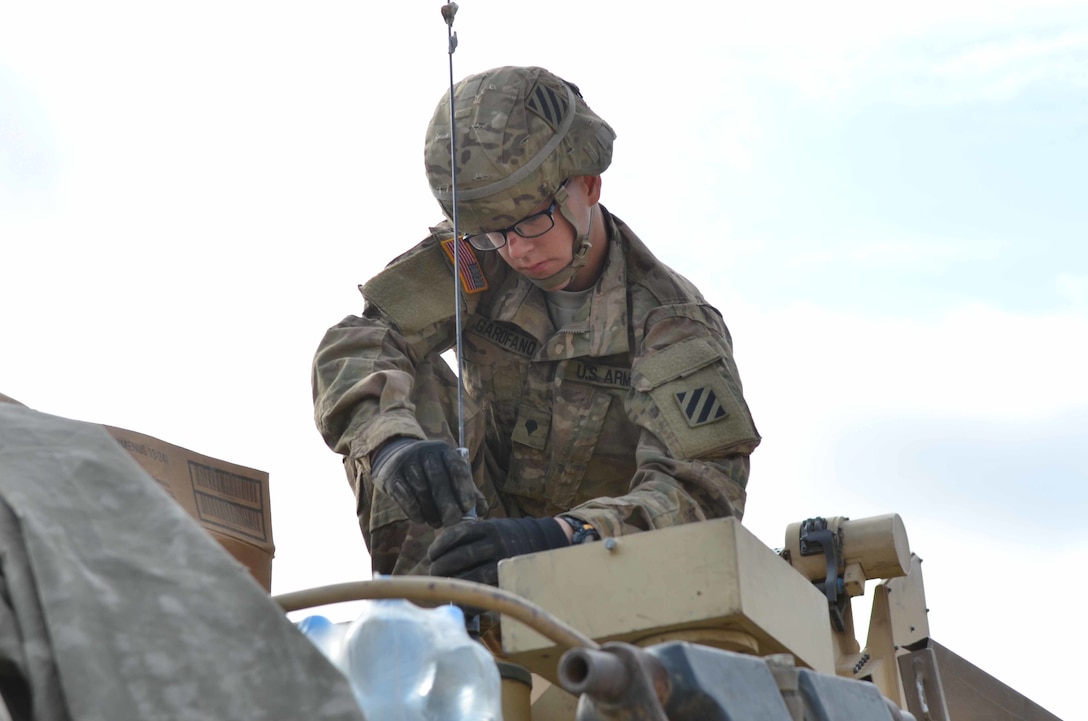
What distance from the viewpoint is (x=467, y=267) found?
15.0ft

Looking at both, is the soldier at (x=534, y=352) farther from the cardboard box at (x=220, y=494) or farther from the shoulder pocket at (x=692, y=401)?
the cardboard box at (x=220, y=494)

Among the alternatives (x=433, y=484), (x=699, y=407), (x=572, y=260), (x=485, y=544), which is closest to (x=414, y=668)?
(x=485, y=544)

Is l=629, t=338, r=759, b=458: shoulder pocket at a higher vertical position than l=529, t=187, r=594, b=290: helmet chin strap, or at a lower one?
lower

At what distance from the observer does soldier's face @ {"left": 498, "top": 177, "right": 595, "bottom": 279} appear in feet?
14.3

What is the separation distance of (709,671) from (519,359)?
2.93 m

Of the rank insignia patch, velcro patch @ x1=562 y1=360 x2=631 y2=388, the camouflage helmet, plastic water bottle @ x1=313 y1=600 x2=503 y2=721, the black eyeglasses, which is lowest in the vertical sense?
plastic water bottle @ x1=313 y1=600 x2=503 y2=721

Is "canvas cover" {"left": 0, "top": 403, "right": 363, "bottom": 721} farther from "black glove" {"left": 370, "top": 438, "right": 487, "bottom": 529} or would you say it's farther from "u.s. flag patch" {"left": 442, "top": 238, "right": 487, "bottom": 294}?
"u.s. flag patch" {"left": 442, "top": 238, "right": 487, "bottom": 294}

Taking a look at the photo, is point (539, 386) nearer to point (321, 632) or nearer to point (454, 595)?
point (321, 632)

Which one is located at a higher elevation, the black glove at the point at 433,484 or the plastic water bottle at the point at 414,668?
the black glove at the point at 433,484

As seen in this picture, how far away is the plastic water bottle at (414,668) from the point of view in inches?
70.3

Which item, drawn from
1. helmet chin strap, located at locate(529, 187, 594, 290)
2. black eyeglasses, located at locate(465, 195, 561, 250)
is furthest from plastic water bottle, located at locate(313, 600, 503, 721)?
helmet chin strap, located at locate(529, 187, 594, 290)

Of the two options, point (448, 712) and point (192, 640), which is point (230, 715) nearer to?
point (192, 640)

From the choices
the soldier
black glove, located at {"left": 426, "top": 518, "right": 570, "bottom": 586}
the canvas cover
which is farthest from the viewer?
the soldier

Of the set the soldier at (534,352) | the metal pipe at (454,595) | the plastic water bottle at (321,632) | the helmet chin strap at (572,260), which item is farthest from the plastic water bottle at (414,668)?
the helmet chin strap at (572,260)
